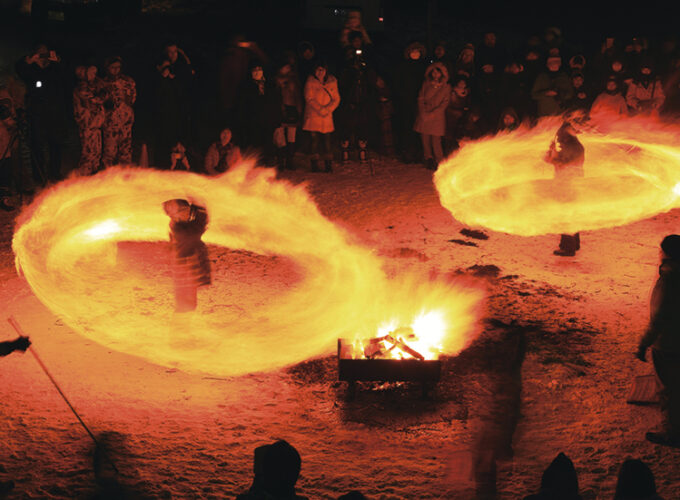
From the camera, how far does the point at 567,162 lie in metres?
11.7

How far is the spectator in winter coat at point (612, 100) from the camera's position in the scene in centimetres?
1770

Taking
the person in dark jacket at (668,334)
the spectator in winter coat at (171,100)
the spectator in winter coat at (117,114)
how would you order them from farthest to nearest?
the spectator in winter coat at (171,100), the spectator in winter coat at (117,114), the person in dark jacket at (668,334)

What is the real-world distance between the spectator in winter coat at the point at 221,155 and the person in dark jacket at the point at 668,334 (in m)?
10.3

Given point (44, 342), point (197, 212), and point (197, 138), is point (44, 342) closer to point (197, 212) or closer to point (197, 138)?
point (197, 212)

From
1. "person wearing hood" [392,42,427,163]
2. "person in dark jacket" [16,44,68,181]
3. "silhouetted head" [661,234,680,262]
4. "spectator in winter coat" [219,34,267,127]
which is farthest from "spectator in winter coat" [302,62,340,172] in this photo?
"silhouetted head" [661,234,680,262]

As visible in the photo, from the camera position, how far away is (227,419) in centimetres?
745

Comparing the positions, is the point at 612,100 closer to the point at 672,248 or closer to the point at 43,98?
the point at 672,248

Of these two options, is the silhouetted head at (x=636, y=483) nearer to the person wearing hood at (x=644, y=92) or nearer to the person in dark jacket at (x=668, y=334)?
the person in dark jacket at (x=668, y=334)

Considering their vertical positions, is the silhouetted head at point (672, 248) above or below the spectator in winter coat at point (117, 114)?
below

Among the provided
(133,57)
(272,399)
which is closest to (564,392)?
(272,399)

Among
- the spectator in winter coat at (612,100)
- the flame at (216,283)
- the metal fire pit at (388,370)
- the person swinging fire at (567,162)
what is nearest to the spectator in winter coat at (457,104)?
the spectator in winter coat at (612,100)

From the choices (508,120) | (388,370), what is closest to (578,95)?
(508,120)

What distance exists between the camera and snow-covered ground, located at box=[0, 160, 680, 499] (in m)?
6.50

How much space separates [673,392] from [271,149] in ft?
36.6
